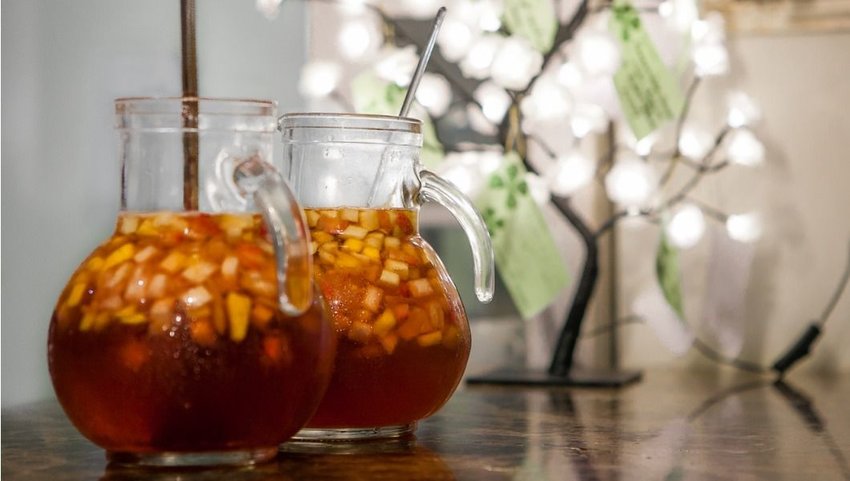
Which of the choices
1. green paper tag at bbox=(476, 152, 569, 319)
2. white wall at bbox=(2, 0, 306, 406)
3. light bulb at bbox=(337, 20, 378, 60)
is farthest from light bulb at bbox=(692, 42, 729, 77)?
white wall at bbox=(2, 0, 306, 406)

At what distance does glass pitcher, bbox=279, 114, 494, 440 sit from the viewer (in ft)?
2.38

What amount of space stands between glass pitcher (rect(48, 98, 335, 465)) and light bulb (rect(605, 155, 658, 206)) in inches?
29.0

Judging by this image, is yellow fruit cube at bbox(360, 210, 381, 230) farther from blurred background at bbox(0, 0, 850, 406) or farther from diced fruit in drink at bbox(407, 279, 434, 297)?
blurred background at bbox(0, 0, 850, 406)

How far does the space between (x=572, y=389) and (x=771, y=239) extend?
0.38m

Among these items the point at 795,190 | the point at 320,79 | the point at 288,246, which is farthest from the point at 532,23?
the point at 288,246

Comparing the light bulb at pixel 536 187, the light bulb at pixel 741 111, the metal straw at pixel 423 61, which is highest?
the light bulb at pixel 741 111

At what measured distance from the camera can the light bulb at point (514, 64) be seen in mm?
1323

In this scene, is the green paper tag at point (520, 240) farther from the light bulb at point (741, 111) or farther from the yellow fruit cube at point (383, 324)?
the yellow fruit cube at point (383, 324)

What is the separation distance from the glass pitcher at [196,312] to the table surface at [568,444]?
29mm

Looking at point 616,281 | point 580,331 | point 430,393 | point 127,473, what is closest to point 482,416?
point 430,393

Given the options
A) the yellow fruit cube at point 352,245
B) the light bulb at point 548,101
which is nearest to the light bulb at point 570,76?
the light bulb at point 548,101

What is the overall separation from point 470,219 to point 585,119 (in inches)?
24.1

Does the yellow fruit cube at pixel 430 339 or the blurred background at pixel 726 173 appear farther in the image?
the blurred background at pixel 726 173

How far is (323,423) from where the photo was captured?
0.74 m
